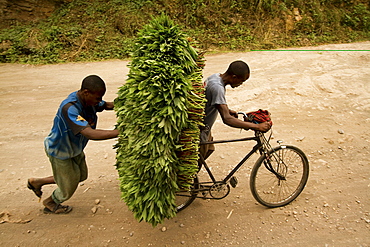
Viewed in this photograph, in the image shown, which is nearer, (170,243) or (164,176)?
(164,176)

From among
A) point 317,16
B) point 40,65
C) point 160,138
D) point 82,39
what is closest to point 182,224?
point 160,138

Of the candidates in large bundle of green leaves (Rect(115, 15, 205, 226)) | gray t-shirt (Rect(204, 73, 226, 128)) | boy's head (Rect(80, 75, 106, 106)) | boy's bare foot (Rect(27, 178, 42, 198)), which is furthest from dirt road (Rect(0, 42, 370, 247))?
boy's head (Rect(80, 75, 106, 106))

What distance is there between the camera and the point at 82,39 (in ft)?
30.7

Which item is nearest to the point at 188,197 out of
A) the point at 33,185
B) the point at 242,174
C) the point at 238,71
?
the point at 242,174

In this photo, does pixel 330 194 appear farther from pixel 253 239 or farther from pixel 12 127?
pixel 12 127

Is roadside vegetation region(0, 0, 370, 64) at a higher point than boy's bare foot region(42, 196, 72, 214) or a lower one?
higher

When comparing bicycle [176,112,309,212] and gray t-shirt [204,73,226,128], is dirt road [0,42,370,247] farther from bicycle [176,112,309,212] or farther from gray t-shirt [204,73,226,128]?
gray t-shirt [204,73,226,128]

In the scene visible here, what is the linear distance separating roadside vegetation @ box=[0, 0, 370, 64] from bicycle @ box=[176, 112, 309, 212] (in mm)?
6240

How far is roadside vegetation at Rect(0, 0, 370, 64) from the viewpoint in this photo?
8891 millimetres

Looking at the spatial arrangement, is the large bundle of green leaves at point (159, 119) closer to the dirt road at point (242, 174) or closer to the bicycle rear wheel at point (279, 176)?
the dirt road at point (242, 174)

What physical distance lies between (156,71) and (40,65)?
7501 mm

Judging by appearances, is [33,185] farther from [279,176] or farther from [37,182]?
[279,176]

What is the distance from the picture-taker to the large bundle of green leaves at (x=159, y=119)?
7.20 ft

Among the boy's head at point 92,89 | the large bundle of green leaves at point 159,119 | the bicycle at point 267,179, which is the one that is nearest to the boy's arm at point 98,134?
the large bundle of green leaves at point 159,119
